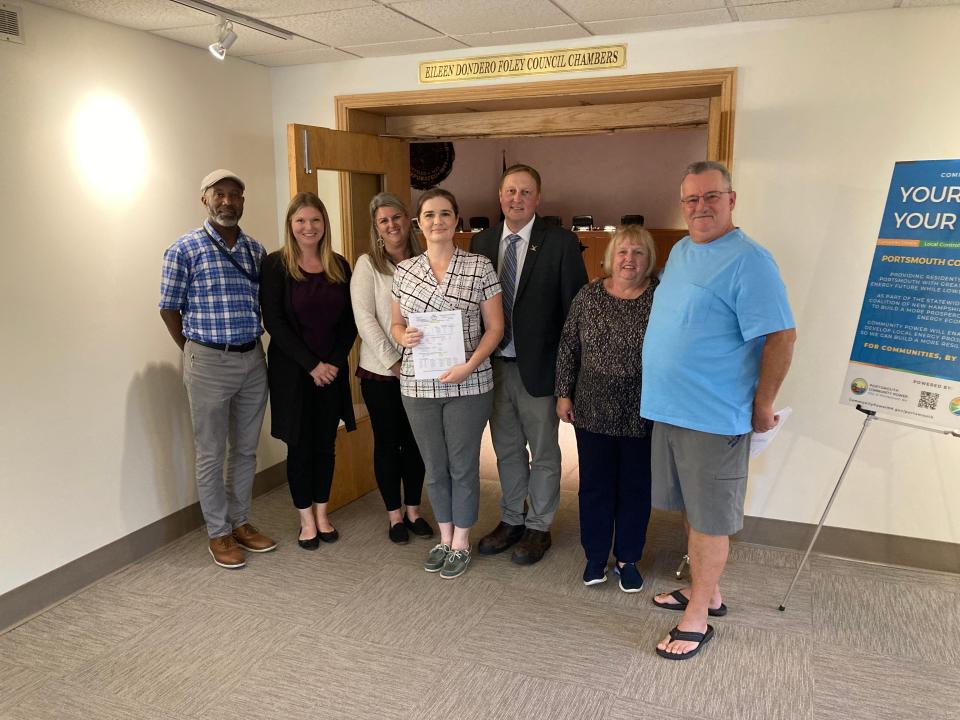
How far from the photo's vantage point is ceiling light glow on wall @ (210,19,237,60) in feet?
10.1

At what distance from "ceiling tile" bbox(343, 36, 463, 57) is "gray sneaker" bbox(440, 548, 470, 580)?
2.42m

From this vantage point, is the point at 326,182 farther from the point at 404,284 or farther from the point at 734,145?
the point at 734,145

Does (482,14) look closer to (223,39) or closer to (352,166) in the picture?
(223,39)

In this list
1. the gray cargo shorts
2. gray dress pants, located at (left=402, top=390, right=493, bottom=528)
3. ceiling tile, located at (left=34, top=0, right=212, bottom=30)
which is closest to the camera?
the gray cargo shorts

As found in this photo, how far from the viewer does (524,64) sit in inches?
145

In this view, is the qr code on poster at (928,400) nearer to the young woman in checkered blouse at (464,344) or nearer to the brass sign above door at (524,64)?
the young woman in checkered blouse at (464,344)

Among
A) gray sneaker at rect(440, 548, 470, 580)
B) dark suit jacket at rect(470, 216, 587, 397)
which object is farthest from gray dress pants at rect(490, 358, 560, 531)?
gray sneaker at rect(440, 548, 470, 580)

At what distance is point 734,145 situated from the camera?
11.1ft

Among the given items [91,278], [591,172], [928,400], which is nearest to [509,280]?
[928,400]

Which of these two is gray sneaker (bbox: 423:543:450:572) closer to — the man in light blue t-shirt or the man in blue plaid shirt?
the man in blue plaid shirt

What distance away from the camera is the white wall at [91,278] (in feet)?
9.64

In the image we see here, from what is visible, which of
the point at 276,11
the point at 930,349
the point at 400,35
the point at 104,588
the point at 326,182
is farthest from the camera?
the point at 326,182

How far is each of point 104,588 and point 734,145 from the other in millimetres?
3450

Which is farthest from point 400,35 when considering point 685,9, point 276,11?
point 685,9
